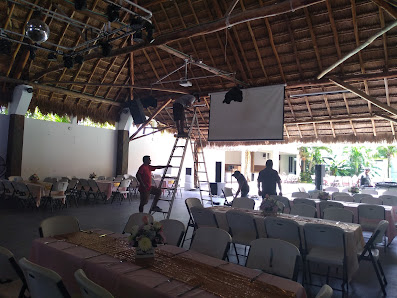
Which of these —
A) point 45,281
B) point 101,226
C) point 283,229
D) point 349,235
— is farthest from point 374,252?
point 101,226

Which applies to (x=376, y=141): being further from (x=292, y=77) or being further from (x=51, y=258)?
(x=51, y=258)

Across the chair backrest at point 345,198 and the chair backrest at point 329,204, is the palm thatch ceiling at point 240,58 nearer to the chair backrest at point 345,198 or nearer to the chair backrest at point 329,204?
the chair backrest at point 345,198

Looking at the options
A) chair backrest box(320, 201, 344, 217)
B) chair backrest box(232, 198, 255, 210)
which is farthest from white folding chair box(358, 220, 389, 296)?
chair backrest box(232, 198, 255, 210)

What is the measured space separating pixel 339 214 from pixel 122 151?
11.3 metres

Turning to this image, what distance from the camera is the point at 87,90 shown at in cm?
1362

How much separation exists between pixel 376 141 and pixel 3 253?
12092 mm

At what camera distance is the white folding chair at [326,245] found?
4.11m

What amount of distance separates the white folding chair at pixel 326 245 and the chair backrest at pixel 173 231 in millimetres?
1719

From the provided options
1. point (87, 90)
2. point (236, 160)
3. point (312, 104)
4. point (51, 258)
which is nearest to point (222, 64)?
point (312, 104)

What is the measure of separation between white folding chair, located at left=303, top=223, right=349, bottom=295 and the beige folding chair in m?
0.93

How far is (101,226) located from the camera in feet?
25.0

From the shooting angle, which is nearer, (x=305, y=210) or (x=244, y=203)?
(x=305, y=210)

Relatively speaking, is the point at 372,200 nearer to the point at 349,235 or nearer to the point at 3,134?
the point at 349,235

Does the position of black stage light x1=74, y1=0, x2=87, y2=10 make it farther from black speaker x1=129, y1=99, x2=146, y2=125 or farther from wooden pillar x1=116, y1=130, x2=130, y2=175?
wooden pillar x1=116, y1=130, x2=130, y2=175
